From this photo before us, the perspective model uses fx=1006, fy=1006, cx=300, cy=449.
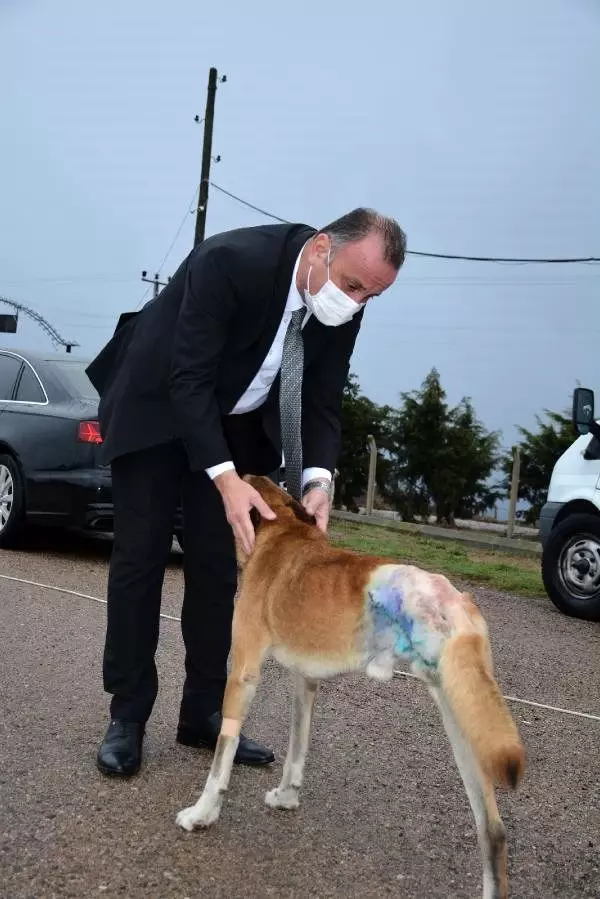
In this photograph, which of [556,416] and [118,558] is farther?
[556,416]

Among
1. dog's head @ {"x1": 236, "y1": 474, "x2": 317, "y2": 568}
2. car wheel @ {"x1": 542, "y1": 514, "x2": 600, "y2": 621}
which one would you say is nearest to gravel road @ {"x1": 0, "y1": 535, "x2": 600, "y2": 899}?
dog's head @ {"x1": 236, "y1": 474, "x2": 317, "y2": 568}

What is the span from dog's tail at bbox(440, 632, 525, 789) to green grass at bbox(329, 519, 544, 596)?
22.9 feet

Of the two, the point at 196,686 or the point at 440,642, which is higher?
the point at 440,642

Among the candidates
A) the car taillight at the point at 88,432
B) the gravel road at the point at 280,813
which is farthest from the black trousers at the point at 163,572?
the car taillight at the point at 88,432

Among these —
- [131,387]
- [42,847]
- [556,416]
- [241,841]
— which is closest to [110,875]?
[42,847]

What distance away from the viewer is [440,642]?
249 centimetres

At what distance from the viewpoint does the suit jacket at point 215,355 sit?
325 centimetres

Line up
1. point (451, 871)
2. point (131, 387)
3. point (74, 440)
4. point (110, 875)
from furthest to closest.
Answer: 1. point (74, 440)
2. point (131, 387)
3. point (451, 871)
4. point (110, 875)

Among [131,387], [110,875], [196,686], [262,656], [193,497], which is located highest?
[131,387]

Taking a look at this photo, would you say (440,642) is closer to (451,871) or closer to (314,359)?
(451,871)

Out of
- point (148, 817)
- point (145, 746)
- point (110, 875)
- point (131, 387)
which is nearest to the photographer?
point (110, 875)

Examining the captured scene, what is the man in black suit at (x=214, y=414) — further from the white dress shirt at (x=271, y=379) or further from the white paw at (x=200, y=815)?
the white paw at (x=200, y=815)

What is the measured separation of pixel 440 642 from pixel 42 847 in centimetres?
128

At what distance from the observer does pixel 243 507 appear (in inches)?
122
